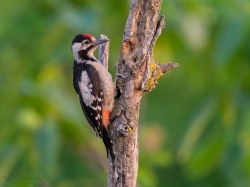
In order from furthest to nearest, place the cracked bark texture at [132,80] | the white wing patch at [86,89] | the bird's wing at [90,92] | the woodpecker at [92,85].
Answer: the white wing patch at [86,89] → the bird's wing at [90,92] → the woodpecker at [92,85] → the cracked bark texture at [132,80]

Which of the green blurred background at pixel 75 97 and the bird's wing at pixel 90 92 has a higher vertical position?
the green blurred background at pixel 75 97

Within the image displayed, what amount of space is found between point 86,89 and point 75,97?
10.8 ft

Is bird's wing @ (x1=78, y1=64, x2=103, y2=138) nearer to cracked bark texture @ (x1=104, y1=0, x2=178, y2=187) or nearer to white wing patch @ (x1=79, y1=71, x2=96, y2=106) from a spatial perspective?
white wing patch @ (x1=79, y1=71, x2=96, y2=106)

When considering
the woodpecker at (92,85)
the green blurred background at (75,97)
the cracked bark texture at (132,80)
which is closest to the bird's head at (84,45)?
the woodpecker at (92,85)

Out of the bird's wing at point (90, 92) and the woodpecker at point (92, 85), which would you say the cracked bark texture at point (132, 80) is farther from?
the bird's wing at point (90, 92)

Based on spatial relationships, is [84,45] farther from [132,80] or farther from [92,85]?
[132,80]

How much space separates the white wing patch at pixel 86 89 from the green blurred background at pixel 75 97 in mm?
1062

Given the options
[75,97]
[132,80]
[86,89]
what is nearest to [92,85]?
[86,89]

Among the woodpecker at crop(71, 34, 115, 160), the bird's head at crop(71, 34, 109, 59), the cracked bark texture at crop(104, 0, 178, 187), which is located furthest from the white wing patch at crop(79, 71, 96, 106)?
the cracked bark texture at crop(104, 0, 178, 187)

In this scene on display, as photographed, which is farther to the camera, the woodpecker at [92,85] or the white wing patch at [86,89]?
the white wing patch at [86,89]

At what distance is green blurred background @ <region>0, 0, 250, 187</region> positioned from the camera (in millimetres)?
9969

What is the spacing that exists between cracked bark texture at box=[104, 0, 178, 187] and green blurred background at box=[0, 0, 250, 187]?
6.19 ft

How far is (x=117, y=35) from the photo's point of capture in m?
12.0

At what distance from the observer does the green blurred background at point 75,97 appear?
9.97 m
